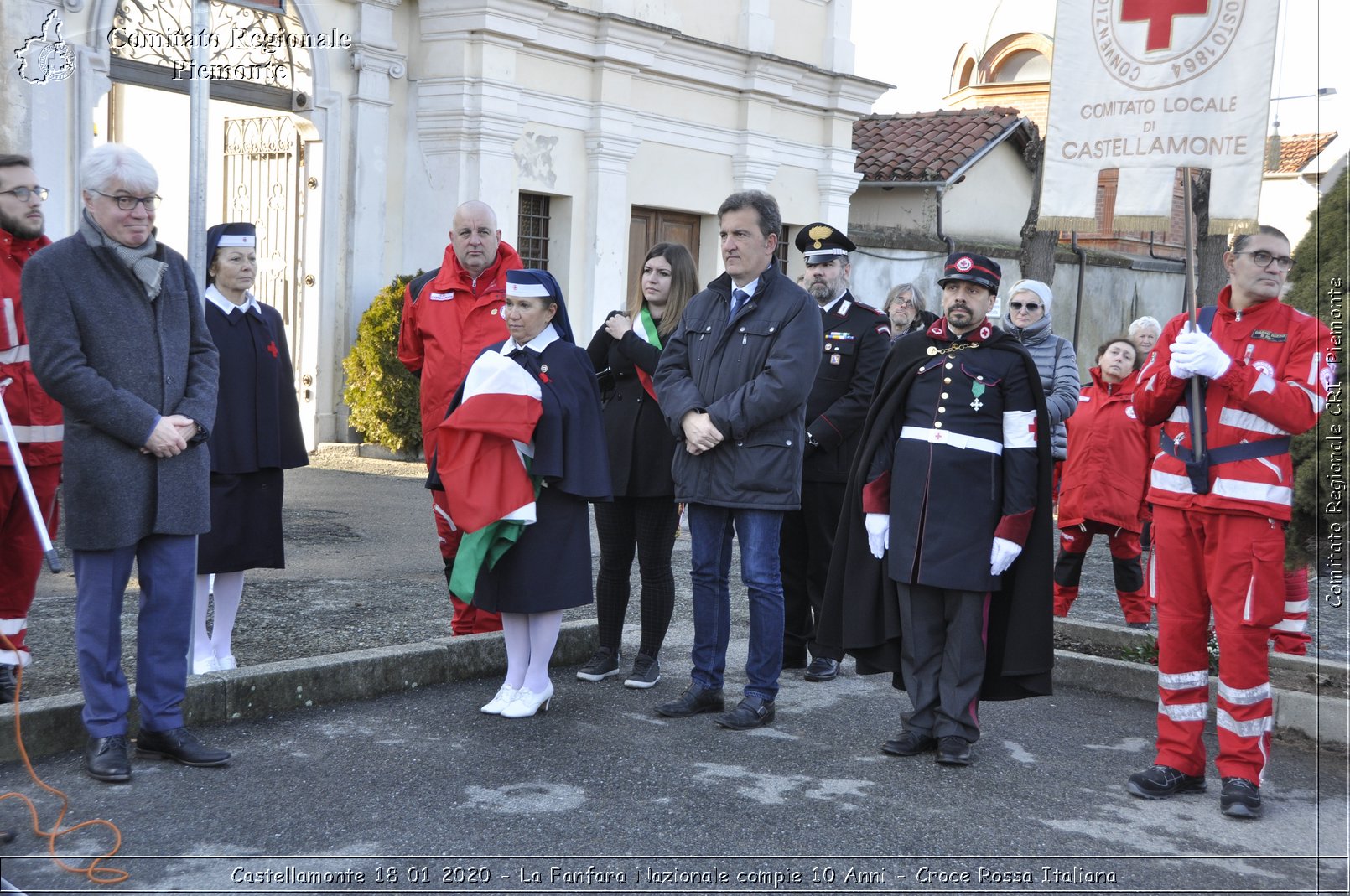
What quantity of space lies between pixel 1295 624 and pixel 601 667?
11.2 feet

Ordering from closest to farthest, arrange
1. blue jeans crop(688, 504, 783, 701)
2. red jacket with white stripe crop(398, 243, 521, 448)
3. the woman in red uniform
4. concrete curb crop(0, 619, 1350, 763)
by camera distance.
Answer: concrete curb crop(0, 619, 1350, 763) → blue jeans crop(688, 504, 783, 701) → red jacket with white stripe crop(398, 243, 521, 448) → the woman in red uniform

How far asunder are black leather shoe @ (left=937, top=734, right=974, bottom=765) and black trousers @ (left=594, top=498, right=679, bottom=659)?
4.98 feet

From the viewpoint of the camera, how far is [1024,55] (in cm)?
3747

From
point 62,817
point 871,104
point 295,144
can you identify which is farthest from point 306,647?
point 871,104

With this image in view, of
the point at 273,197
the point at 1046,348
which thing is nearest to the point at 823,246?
the point at 1046,348

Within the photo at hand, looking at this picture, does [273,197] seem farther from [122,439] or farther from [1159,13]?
[1159,13]

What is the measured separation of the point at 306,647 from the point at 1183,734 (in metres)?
3.96

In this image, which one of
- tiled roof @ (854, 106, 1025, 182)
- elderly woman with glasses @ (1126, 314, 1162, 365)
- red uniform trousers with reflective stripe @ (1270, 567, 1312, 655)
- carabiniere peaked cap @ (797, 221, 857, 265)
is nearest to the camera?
red uniform trousers with reflective stripe @ (1270, 567, 1312, 655)

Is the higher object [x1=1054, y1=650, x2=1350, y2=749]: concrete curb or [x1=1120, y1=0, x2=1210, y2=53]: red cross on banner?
[x1=1120, y1=0, x2=1210, y2=53]: red cross on banner

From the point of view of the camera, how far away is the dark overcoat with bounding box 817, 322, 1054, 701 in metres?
5.49

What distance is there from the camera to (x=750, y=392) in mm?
5695

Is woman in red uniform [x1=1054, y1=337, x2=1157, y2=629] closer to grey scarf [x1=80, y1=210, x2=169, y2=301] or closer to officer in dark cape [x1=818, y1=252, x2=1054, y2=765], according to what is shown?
officer in dark cape [x1=818, y1=252, x2=1054, y2=765]

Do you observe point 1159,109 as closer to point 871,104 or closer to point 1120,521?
point 1120,521

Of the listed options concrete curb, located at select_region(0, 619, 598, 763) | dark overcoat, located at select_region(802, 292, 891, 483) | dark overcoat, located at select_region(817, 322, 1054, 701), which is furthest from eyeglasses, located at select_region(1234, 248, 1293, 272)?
concrete curb, located at select_region(0, 619, 598, 763)
